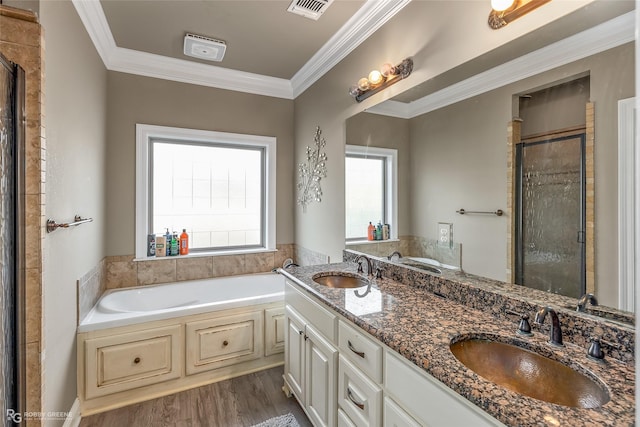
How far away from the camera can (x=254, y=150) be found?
3.39 meters

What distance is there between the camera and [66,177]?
1752mm

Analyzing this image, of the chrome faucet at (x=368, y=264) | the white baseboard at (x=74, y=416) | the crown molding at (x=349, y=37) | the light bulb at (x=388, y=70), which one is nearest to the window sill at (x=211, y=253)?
the white baseboard at (x=74, y=416)

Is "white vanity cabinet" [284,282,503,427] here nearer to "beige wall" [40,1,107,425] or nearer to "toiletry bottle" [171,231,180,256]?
"beige wall" [40,1,107,425]

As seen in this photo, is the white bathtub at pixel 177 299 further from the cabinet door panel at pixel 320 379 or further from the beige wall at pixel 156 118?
the cabinet door panel at pixel 320 379

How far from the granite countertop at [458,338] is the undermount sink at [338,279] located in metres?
0.23

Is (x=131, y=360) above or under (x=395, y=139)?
under

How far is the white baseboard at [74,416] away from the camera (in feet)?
5.80

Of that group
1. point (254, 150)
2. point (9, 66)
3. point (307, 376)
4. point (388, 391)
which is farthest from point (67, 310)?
point (254, 150)

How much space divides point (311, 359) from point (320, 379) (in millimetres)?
126

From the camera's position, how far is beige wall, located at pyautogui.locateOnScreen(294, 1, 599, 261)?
1406 millimetres

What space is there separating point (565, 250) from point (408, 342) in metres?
0.67

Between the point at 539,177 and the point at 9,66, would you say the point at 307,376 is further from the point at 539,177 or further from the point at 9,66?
the point at 9,66

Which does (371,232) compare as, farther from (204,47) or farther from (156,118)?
(156,118)

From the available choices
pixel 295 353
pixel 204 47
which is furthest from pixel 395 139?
pixel 204 47
